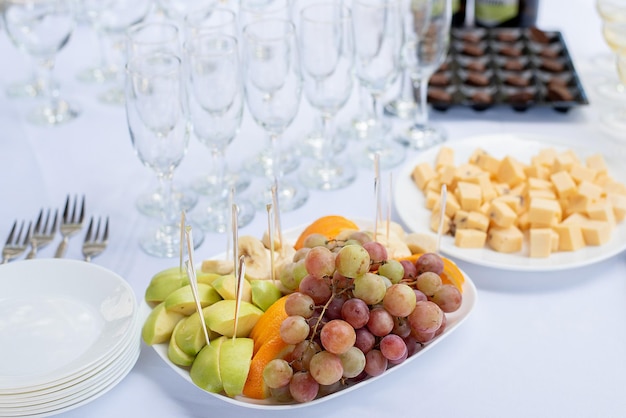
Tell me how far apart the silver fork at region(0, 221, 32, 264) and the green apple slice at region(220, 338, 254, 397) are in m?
0.49

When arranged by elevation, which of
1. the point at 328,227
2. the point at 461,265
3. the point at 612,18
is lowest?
the point at 461,265

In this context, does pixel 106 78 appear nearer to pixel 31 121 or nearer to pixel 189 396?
pixel 31 121

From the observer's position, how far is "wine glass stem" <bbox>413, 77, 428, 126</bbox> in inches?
62.3

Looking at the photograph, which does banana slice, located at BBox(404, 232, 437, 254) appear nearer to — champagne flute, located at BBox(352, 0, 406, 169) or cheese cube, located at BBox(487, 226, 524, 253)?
cheese cube, located at BBox(487, 226, 524, 253)

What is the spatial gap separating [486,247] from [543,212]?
0.34 feet

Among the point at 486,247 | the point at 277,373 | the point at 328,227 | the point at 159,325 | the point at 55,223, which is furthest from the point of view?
the point at 55,223

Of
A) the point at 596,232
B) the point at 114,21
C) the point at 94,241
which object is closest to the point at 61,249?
the point at 94,241

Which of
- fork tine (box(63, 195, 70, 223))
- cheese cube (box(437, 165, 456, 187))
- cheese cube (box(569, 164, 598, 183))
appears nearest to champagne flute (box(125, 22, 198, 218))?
fork tine (box(63, 195, 70, 223))

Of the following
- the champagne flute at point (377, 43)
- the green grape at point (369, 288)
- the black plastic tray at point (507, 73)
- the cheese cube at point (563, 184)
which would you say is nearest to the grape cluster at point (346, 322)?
the green grape at point (369, 288)

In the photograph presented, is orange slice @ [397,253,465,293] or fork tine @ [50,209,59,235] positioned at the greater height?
orange slice @ [397,253,465,293]

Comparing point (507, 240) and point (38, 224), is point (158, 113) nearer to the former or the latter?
point (38, 224)

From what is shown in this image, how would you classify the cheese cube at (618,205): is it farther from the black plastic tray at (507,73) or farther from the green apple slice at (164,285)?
the green apple slice at (164,285)

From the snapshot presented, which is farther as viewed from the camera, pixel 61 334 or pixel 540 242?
pixel 540 242

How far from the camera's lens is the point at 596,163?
1.37m
